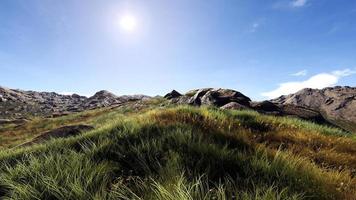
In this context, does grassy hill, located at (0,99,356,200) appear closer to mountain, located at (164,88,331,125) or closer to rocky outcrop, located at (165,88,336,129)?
mountain, located at (164,88,331,125)

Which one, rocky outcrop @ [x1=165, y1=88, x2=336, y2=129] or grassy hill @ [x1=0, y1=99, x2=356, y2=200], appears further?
rocky outcrop @ [x1=165, y1=88, x2=336, y2=129]

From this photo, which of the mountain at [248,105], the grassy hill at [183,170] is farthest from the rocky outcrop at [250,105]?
the grassy hill at [183,170]

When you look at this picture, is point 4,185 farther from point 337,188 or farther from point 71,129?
point 71,129

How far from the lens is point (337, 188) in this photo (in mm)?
4809

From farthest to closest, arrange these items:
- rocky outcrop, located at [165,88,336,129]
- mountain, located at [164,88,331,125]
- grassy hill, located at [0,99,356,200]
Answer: rocky outcrop, located at [165,88,336,129]
mountain, located at [164,88,331,125]
grassy hill, located at [0,99,356,200]

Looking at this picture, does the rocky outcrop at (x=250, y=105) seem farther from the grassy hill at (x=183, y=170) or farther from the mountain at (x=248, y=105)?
the grassy hill at (x=183, y=170)

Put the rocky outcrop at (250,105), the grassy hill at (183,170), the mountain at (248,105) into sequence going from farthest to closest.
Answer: the rocky outcrop at (250,105) → the mountain at (248,105) → the grassy hill at (183,170)

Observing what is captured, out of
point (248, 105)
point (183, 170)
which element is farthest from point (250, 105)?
point (183, 170)

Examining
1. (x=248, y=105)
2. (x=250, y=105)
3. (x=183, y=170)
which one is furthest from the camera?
(x=250, y=105)

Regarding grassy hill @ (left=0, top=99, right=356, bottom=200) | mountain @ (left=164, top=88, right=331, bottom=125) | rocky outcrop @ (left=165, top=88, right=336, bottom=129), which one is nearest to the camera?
grassy hill @ (left=0, top=99, right=356, bottom=200)

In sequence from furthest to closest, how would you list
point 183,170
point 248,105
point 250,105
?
1. point 250,105
2. point 248,105
3. point 183,170

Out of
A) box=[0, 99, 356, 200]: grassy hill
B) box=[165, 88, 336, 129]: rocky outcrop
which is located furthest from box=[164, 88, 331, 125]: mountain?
box=[0, 99, 356, 200]: grassy hill

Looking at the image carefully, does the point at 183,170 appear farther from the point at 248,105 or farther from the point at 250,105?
the point at 250,105

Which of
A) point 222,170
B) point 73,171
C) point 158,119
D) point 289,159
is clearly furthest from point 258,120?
point 73,171
